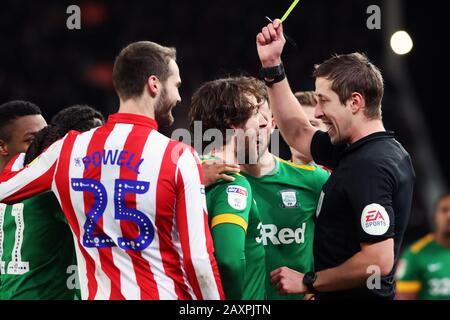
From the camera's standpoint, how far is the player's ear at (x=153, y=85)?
3013 mm

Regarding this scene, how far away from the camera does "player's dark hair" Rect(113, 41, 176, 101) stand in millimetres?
3020

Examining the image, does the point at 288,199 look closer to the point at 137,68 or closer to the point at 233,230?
the point at 233,230

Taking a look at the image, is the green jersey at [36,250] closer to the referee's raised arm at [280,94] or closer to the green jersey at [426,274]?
the referee's raised arm at [280,94]

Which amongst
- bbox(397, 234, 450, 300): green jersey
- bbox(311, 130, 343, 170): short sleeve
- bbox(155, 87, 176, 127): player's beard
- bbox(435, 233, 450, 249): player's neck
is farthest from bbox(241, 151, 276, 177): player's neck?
bbox(435, 233, 450, 249): player's neck

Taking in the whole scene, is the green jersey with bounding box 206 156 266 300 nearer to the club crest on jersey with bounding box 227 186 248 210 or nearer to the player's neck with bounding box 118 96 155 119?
the club crest on jersey with bounding box 227 186 248 210

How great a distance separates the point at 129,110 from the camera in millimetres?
3018

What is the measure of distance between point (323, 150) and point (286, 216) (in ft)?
1.28

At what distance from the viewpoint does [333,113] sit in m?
3.39

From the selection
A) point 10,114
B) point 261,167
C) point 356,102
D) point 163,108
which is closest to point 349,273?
point 356,102

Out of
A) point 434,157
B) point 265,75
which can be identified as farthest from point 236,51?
point 265,75

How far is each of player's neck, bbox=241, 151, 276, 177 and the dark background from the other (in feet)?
19.1

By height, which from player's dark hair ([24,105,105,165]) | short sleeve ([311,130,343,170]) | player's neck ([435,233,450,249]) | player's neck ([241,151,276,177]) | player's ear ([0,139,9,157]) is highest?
player's dark hair ([24,105,105,165])

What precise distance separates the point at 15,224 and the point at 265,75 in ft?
4.65
